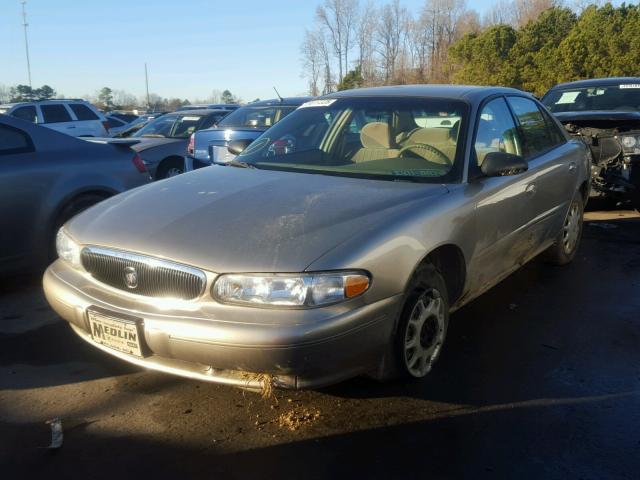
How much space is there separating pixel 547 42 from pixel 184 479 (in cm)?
3689

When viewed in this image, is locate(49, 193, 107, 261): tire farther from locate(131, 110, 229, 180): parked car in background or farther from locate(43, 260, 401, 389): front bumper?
Result: locate(131, 110, 229, 180): parked car in background

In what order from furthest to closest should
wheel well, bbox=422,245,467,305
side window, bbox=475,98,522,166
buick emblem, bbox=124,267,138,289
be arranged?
side window, bbox=475,98,522,166
wheel well, bbox=422,245,467,305
buick emblem, bbox=124,267,138,289

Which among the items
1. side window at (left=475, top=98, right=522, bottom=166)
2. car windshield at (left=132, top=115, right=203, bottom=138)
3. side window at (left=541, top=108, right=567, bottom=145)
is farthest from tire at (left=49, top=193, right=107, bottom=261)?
car windshield at (left=132, top=115, right=203, bottom=138)

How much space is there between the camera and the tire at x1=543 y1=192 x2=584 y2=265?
17.4ft

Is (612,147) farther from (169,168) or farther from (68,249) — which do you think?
(169,168)

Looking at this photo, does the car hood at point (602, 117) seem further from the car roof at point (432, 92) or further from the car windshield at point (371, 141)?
the car windshield at point (371, 141)

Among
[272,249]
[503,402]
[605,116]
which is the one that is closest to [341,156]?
[272,249]

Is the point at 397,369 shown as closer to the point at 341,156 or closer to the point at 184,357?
the point at 184,357

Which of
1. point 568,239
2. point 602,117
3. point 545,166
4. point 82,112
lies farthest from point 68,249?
point 82,112

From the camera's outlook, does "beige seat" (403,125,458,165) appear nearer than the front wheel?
No

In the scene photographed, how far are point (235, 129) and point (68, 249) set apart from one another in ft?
19.0

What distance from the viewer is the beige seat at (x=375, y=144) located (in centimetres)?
387

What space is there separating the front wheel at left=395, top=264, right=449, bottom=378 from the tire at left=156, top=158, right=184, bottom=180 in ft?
25.4

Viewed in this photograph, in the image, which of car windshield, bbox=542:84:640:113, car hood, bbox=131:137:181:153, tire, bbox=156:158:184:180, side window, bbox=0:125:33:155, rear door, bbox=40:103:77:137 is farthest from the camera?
rear door, bbox=40:103:77:137
